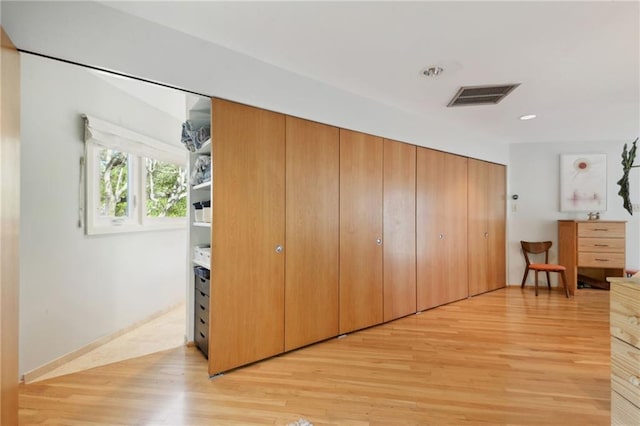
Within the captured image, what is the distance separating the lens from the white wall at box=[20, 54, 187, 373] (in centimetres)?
213

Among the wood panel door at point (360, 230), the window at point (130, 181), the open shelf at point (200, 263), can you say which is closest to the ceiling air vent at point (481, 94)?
the wood panel door at point (360, 230)

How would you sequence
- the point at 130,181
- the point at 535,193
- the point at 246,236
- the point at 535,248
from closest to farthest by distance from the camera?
the point at 246,236 → the point at 130,181 → the point at 535,248 → the point at 535,193

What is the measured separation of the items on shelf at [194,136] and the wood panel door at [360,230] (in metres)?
1.24

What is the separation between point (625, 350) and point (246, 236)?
218 cm

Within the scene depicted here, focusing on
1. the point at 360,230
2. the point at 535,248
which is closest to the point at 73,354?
the point at 360,230

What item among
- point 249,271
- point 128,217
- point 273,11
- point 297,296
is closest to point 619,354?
point 297,296

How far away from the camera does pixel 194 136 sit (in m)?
2.54

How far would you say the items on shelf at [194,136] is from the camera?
2535 mm

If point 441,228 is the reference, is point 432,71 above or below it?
above

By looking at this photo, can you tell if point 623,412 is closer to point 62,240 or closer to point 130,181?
point 62,240

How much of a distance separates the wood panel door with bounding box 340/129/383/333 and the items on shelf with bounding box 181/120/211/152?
4.06ft

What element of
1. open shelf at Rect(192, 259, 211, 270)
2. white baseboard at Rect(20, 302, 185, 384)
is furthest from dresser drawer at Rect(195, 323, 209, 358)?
white baseboard at Rect(20, 302, 185, 384)

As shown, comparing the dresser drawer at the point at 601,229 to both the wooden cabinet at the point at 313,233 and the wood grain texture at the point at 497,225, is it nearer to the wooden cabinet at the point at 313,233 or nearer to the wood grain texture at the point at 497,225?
the wood grain texture at the point at 497,225

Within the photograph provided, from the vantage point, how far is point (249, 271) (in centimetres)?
227
